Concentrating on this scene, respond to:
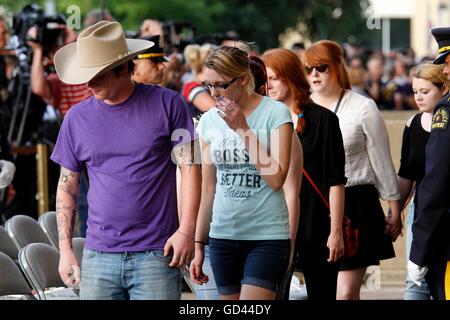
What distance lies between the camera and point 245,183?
6793mm

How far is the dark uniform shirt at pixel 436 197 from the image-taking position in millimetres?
6637

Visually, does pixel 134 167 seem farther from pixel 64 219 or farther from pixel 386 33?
pixel 386 33

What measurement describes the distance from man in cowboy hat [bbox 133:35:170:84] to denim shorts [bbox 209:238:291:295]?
292 centimetres

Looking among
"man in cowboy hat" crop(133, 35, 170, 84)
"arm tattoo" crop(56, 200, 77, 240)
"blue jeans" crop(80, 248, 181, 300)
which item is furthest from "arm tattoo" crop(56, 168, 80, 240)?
"man in cowboy hat" crop(133, 35, 170, 84)

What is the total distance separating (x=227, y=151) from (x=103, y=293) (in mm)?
998

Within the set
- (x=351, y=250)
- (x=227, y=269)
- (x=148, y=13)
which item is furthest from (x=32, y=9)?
(x=148, y=13)

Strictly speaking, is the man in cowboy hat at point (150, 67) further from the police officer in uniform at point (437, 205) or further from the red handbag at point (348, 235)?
the police officer in uniform at point (437, 205)

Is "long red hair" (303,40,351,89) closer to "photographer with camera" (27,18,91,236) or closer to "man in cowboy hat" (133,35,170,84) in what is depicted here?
"man in cowboy hat" (133,35,170,84)

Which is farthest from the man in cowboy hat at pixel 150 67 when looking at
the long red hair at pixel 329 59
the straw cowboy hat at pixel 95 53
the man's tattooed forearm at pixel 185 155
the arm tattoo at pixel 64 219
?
the man's tattooed forearm at pixel 185 155

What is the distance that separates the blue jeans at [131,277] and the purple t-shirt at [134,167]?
0.13 ft

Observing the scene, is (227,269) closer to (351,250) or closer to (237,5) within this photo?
(351,250)

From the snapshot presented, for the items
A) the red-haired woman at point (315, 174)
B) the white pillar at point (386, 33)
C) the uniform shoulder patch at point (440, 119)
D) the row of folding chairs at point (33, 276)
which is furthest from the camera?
the white pillar at point (386, 33)
